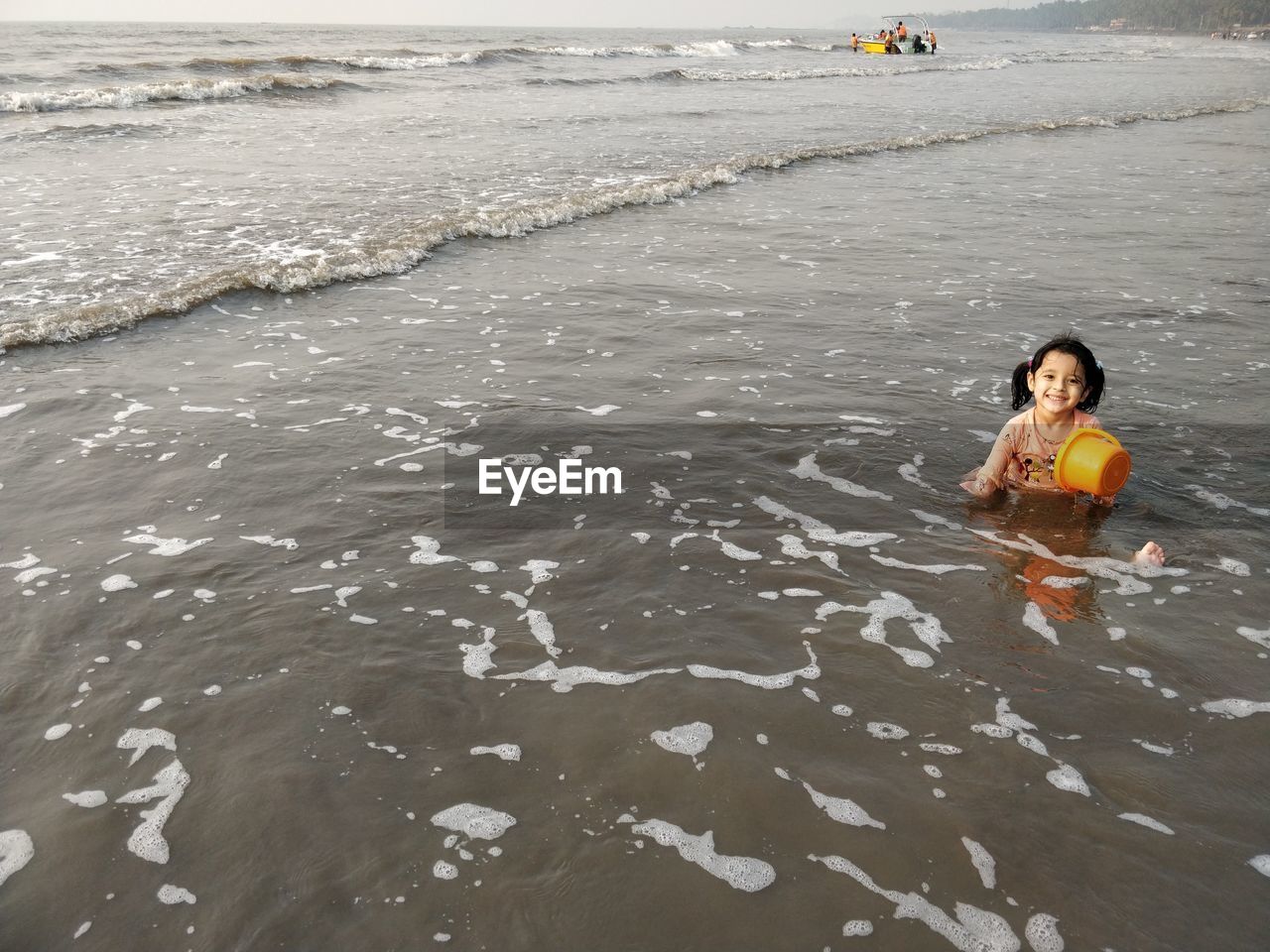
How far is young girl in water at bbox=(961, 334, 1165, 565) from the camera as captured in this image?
5.25 metres

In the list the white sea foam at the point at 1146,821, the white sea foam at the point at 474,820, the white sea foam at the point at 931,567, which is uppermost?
the white sea foam at the point at 931,567

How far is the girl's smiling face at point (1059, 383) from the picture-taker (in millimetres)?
5250

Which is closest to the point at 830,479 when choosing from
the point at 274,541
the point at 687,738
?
the point at 687,738

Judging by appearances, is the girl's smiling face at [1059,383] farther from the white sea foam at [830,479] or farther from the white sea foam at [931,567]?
the white sea foam at [931,567]

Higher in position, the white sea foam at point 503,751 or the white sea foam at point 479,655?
the white sea foam at point 479,655

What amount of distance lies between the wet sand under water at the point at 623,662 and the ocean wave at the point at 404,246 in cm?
72

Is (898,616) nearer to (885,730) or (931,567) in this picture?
(931,567)

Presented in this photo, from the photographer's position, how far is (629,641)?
13.1ft

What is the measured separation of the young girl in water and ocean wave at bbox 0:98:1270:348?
7124mm

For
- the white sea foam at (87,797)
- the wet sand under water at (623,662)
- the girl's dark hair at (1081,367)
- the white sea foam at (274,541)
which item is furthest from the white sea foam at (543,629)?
the girl's dark hair at (1081,367)

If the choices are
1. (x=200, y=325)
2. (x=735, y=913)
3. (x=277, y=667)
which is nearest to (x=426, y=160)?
(x=200, y=325)

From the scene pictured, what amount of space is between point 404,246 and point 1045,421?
25.6 feet

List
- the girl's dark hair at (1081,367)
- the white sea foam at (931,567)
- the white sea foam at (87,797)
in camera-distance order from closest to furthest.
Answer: the white sea foam at (87,797) → the white sea foam at (931,567) → the girl's dark hair at (1081,367)

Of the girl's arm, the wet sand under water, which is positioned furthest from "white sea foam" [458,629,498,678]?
the girl's arm
